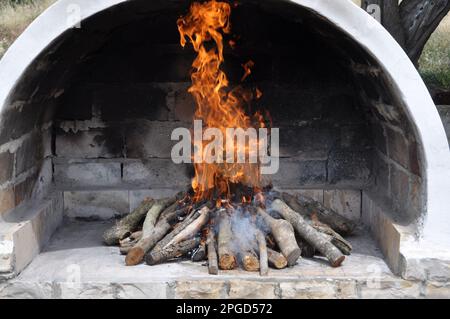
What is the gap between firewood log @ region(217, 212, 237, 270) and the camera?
411 centimetres

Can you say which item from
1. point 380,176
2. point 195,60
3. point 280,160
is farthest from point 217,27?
point 380,176

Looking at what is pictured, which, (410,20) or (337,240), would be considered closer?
(337,240)

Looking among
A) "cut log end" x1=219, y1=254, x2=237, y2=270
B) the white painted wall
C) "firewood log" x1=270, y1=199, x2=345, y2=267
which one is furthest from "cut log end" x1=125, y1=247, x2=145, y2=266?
the white painted wall

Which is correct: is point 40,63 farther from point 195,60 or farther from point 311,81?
point 311,81

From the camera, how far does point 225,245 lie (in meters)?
4.25

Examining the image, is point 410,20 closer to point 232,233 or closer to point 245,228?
point 245,228

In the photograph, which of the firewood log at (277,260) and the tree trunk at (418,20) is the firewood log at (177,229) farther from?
the tree trunk at (418,20)

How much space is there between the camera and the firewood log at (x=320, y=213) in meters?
4.92

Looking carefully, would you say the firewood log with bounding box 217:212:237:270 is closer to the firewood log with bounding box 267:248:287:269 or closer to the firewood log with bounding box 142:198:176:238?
the firewood log with bounding box 267:248:287:269

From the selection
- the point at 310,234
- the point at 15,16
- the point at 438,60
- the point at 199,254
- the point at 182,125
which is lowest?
the point at 199,254

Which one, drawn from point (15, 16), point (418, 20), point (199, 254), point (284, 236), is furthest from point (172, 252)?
point (15, 16)

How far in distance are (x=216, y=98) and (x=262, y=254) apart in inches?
63.2

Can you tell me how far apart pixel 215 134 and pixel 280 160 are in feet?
1.93
